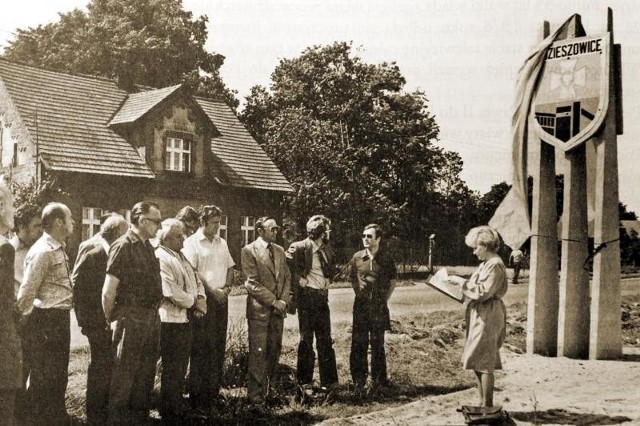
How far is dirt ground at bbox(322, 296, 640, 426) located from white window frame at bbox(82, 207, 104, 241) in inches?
608

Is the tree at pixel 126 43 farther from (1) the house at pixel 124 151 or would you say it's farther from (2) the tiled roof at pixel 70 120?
(1) the house at pixel 124 151

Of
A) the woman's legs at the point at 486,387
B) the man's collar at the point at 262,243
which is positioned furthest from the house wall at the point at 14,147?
the woman's legs at the point at 486,387

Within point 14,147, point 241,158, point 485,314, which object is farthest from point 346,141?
point 485,314

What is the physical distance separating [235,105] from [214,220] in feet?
95.7

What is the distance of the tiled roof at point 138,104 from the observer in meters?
23.5

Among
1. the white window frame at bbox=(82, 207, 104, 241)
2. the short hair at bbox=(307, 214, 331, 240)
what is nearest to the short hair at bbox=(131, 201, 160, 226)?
the short hair at bbox=(307, 214, 331, 240)

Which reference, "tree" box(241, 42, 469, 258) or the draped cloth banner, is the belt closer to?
the draped cloth banner

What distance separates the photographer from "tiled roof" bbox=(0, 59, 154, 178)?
21.0 m

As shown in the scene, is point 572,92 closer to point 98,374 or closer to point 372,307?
point 372,307

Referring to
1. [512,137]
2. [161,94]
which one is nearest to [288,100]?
[161,94]

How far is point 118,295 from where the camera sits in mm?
5312

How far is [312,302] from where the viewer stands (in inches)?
279

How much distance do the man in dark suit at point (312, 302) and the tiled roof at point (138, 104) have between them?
17.4 m

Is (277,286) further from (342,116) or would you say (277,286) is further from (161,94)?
(342,116)
